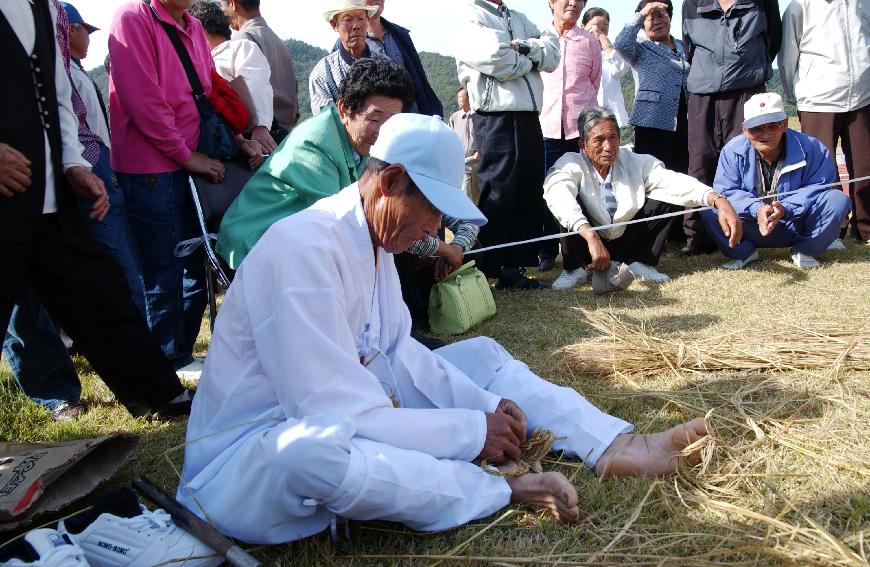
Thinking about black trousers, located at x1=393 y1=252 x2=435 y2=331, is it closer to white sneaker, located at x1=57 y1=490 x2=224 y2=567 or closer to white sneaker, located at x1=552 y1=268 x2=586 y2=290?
white sneaker, located at x1=552 y1=268 x2=586 y2=290

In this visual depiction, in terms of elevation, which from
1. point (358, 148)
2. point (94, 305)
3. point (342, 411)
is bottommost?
point (342, 411)

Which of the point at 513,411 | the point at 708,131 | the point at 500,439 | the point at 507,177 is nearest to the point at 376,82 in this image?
the point at 513,411

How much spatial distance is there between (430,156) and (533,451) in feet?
3.40

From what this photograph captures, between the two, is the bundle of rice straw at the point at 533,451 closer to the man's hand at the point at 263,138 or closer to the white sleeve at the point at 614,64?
the man's hand at the point at 263,138

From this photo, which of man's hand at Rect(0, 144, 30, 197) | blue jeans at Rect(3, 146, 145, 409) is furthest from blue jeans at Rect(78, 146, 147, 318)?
man's hand at Rect(0, 144, 30, 197)

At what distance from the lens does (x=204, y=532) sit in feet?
6.11

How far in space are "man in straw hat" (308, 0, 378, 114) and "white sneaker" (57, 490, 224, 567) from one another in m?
2.85

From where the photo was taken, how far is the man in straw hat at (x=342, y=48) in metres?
4.25

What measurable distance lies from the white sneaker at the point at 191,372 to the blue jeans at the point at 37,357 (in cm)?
50

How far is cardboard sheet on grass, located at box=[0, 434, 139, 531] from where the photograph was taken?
81.3 inches

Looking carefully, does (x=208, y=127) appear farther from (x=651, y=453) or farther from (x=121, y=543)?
(x=651, y=453)

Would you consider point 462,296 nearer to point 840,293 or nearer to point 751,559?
point 840,293

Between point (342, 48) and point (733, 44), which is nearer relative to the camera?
point (342, 48)

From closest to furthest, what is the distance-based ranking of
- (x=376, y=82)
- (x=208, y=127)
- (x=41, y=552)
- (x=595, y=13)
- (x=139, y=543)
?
(x=41, y=552) < (x=139, y=543) < (x=376, y=82) < (x=208, y=127) < (x=595, y=13)
